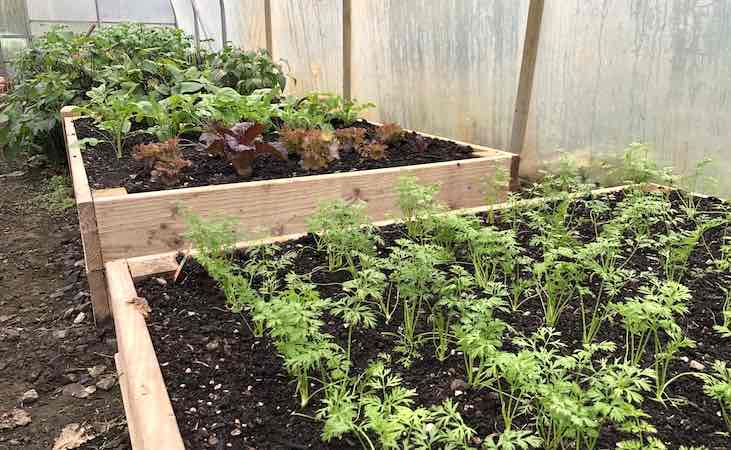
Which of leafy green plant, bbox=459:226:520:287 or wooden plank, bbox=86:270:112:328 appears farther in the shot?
wooden plank, bbox=86:270:112:328

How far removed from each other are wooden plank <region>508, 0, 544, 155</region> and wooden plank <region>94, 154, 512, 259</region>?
0.47 metres

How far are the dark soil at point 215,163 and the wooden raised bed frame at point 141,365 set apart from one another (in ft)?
2.30

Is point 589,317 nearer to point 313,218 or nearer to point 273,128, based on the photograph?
point 313,218

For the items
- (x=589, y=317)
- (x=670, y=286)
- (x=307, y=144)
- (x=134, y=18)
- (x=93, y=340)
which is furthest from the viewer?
(x=134, y=18)

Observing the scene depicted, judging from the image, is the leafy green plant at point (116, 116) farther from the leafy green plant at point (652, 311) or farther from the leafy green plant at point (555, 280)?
the leafy green plant at point (652, 311)

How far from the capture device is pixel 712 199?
268 centimetres

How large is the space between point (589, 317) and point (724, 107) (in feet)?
5.27

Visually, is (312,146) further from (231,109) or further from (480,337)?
(480,337)

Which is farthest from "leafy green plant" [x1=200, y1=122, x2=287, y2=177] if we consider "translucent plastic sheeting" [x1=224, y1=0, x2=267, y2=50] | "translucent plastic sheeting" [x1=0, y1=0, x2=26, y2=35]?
"translucent plastic sheeting" [x1=0, y1=0, x2=26, y2=35]

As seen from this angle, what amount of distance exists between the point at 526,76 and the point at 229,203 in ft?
7.01

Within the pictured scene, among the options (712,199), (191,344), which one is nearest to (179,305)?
Answer: (191,344)

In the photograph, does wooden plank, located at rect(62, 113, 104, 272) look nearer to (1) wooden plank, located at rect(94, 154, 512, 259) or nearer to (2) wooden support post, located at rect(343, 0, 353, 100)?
(1) wooden plank, located at rect(94, 154, 512, 259)

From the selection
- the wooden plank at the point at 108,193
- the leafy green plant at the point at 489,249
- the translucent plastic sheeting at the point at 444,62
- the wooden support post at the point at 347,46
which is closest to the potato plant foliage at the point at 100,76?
the wooden support post at the point at 347,46

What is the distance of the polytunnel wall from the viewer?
277cm
